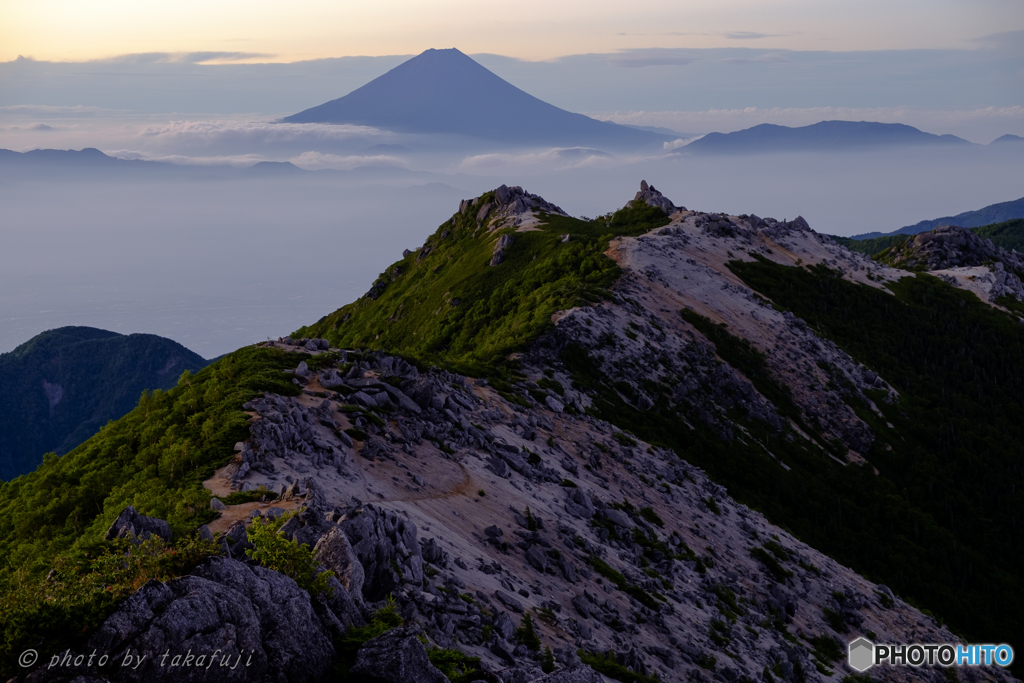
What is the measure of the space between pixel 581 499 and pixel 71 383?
173 meters

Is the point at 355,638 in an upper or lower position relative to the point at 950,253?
upper

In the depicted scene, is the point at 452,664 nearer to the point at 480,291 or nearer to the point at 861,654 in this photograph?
the point at 861,654

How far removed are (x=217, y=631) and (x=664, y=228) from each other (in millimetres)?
68760

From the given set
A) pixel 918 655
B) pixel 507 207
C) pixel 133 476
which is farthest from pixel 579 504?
pixel 507 207

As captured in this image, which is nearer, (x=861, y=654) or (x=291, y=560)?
(x=291, y=560)

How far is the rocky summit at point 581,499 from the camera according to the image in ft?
42.3

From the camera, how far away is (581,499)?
29.6 m

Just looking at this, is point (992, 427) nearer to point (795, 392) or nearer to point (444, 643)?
point (795, 392)

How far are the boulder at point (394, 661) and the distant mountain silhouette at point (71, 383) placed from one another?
157m

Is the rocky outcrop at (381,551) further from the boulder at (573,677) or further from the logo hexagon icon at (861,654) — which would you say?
the logo hexagon icon at (861,654)

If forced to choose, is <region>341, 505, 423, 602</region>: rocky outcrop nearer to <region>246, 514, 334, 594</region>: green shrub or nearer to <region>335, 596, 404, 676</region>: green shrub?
<region>335, 596, 404, 676</region>: green shrub

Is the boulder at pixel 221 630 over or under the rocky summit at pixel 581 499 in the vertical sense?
over

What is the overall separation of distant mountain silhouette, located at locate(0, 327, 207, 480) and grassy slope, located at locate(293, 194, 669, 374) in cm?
9515

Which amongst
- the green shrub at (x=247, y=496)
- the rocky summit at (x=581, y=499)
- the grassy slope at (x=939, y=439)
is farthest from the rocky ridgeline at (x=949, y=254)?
the green shrub at (x=247, y=496)
